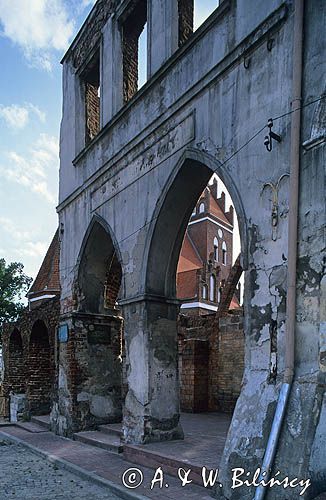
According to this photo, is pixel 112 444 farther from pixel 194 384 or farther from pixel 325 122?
pixel 325 122

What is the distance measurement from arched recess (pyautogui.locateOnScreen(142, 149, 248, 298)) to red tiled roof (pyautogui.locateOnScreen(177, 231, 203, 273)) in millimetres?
25103

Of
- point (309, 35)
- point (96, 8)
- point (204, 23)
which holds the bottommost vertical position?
point (309, 35)

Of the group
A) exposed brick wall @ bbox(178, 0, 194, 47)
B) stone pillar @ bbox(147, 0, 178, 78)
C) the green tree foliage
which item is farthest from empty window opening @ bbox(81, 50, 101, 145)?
the green tree foliage

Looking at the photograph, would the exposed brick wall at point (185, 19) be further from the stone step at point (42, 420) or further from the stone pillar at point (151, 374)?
the stone step at point (42, 420)

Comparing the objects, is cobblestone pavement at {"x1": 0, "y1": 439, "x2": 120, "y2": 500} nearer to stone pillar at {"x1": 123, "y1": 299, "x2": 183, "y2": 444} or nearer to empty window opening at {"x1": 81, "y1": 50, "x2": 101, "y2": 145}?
stone pillar at {"x1": 123, "y1": 299, "x2": 183, "y2": 444}

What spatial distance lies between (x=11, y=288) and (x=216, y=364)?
19.8 metres

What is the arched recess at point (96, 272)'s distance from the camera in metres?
10.9

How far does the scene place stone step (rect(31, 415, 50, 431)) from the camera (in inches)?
482

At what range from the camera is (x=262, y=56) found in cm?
600

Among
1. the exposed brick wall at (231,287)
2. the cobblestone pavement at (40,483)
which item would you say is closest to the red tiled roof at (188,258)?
the exposed brick wall at (231,287)

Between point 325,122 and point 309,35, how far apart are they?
1.04m

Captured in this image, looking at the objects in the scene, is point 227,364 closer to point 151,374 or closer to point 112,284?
point 112,284

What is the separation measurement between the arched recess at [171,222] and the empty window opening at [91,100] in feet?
13.9

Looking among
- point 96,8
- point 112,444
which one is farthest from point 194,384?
A: point 96,8
